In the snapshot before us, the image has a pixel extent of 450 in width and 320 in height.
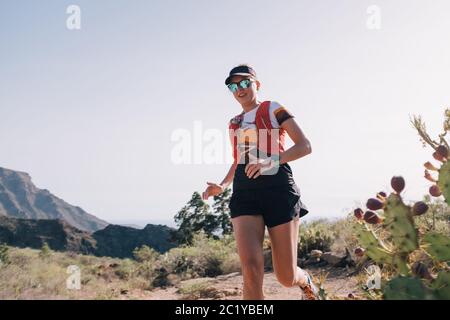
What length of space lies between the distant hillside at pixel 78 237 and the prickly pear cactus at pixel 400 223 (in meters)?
37.1

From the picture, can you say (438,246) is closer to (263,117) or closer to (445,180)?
(445,180)

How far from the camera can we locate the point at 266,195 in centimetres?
379

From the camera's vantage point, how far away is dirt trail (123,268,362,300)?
7.68 metres

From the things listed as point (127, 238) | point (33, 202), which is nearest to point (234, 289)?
point (127, 238)

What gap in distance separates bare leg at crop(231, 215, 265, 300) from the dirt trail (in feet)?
12.6

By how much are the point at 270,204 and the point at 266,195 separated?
8cm

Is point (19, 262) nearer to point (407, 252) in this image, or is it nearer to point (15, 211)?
point (407, 252)

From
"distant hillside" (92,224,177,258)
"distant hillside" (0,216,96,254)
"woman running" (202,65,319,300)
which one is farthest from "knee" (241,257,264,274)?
"distant hillside" (92,224,177,258)

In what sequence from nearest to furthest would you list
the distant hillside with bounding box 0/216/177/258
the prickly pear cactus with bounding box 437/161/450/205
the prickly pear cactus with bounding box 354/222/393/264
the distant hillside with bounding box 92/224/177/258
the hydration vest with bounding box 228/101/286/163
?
1. the prickly pear cactus with bounding box 437/161/450/205
2. the prickly pear cactus with bounding box 354/222/393/264
3. the hydration vest with bounding box 228/101/286/163
4. the distant hillside with bounding box 0/216/177/258
5. the distant hillside with bounding box 92/224/177/258

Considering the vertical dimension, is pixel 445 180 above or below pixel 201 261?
above

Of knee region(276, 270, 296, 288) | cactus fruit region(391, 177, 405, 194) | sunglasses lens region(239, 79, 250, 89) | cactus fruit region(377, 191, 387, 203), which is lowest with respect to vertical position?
knee region(276, 270, 296, 288)

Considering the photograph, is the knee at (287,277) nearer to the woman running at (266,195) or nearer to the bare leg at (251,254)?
the woman running at (266,195)

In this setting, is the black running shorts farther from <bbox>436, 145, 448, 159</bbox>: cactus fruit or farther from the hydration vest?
<bbox>436, 145, 448, 159</bbox>: cactus fruit
